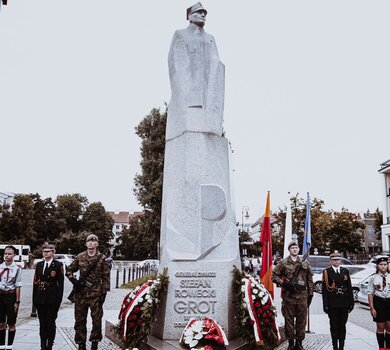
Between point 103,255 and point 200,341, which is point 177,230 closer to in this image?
point 103,255

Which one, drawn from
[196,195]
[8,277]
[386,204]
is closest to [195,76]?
[196,195]

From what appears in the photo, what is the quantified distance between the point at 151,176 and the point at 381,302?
25186 mm

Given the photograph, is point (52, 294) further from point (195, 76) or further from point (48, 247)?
point (195, 76)

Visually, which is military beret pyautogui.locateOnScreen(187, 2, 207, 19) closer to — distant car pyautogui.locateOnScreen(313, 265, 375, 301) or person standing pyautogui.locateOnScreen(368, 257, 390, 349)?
person standing pyautogui.locateOnScreen(368, 257, 390, 349)

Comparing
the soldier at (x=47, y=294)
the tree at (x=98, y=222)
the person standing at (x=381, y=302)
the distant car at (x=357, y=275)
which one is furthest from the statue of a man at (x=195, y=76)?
the tree at (x=98, y=222)

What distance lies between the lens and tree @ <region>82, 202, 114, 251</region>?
7281cm

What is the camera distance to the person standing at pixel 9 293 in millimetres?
6926

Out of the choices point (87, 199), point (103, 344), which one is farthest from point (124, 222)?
point (103, 344)

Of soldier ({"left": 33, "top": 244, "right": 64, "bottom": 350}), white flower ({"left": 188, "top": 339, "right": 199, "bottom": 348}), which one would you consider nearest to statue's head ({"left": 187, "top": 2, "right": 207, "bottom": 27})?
soldier ({"left": 33, "top": 244, "right": 64, "bottom": 350})

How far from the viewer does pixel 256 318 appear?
6219 mm

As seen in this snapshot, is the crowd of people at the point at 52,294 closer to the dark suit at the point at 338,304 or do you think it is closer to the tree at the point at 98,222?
the dark suit at the point at 338,304

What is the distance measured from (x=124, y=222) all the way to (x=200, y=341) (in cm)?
12998

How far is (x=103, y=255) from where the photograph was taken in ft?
23.9

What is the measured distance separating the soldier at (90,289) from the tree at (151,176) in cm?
2267
